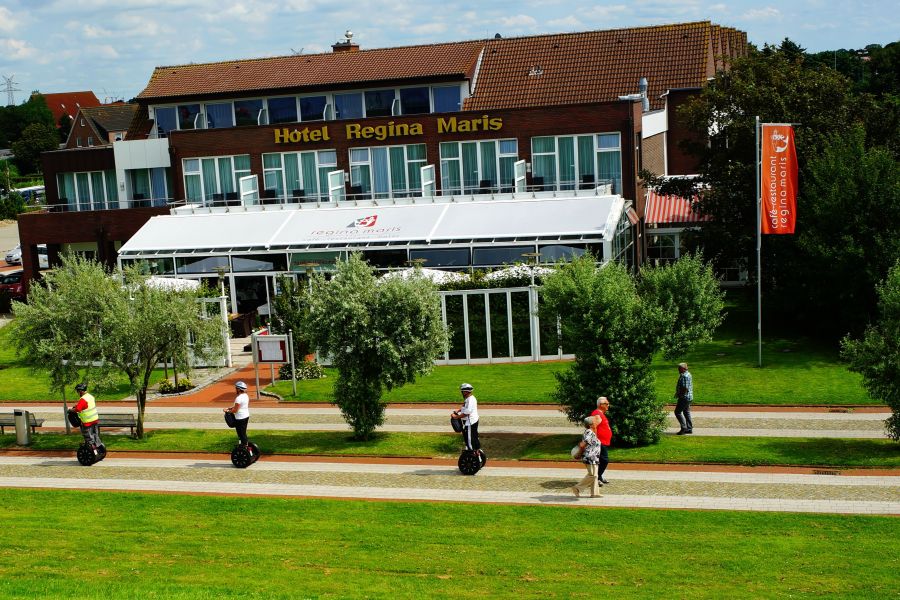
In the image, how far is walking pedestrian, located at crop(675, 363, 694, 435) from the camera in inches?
936

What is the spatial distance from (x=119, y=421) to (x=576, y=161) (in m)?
22.2

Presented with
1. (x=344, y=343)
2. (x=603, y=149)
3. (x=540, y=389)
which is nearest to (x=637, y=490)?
(x=344, y=343)

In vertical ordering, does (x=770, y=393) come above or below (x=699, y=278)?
below

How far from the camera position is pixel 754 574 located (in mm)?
15602

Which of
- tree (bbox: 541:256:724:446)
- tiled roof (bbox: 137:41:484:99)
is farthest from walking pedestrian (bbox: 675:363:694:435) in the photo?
tiled roof (bbox: 137:41:484:99)

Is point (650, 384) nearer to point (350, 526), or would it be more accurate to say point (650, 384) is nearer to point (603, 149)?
point (350, 526)

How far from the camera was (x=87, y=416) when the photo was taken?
2408 cm

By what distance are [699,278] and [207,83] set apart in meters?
30.2

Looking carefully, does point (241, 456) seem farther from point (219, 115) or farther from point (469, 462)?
point (219, 115)

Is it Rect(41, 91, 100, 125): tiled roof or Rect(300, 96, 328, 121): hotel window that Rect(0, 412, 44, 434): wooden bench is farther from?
Rect(41, 91, 100, 125): tiled roof

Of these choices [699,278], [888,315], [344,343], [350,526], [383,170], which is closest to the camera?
[350,526]

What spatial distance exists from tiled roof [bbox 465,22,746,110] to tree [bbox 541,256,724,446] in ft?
87.7

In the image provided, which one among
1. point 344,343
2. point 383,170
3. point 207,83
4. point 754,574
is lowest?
point 754,574

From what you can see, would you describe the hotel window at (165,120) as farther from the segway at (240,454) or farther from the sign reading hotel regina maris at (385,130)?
the segway at (240,454)
